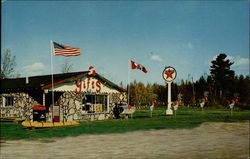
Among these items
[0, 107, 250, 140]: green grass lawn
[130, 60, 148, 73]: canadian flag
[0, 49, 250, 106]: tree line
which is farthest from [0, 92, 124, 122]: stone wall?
[0, 49, 250, 106]: tree line

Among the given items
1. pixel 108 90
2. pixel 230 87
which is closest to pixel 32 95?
pixel 108 90

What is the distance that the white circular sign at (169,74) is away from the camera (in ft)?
81.4

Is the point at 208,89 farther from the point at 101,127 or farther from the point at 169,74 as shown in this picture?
the point at 101,127

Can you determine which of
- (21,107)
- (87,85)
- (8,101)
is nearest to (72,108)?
(87,85)

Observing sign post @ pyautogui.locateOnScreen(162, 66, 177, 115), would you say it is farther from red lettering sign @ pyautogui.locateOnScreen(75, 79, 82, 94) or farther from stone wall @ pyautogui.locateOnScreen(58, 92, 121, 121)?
red lettering sign @ pyautogui.locateOnScreen(75, 79, 82, 94)

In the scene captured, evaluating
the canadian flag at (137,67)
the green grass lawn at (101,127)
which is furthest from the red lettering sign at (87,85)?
the green grass lawn at (101,127)

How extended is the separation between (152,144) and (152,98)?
35129 millimetres

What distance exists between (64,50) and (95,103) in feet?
18.7

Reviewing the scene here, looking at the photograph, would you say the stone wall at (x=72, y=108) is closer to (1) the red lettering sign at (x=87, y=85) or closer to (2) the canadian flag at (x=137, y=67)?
(1) the red lettering sign at (x=87, y=85)

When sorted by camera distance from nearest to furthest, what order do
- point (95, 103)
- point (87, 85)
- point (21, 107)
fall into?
point (21, 107)
point (87, 85)
point (95, 103)

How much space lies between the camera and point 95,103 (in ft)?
73.4

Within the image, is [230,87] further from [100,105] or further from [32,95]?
[32,95]

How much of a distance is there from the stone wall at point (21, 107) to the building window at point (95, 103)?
149 inches

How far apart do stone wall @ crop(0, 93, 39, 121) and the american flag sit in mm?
4402
